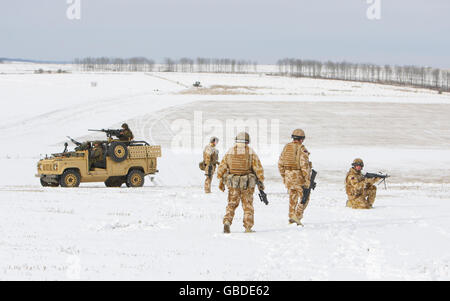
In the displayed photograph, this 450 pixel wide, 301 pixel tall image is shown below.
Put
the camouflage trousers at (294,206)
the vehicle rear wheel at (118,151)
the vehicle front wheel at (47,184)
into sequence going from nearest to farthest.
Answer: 1. the camouflage trousers at (294,206)
2. the vehicle front wheel at (47,184)
3. the vehicle rear wheel at (118,151)

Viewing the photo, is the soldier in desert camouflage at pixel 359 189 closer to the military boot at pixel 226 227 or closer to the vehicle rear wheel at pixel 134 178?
the military boot at pixel 226 227

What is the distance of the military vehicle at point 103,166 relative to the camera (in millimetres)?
21203

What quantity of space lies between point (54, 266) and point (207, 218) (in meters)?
5.64

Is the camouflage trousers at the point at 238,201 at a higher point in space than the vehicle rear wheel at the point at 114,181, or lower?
higher

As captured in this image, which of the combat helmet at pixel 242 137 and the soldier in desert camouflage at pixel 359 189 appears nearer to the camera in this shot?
the combat helmet at pixel 242 137

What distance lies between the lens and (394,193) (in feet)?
68.9

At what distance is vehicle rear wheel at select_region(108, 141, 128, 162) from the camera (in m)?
21.8

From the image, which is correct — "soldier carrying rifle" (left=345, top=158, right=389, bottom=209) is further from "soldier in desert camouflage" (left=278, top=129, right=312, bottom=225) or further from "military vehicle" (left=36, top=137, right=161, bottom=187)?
"military vehicle" (left=36, top=137, right=161, bottom=187)

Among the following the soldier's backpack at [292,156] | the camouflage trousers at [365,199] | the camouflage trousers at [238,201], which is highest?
the soldier's backpack at [292,156]

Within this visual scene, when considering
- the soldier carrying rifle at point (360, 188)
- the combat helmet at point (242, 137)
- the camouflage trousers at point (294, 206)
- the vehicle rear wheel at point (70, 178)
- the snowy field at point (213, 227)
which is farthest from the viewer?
the vehicle rear wheel at point (70, 178)

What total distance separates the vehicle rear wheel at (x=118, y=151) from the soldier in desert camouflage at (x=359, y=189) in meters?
9.15

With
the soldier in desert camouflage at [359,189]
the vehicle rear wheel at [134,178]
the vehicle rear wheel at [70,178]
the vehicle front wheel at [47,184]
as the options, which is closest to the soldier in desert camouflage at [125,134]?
the vehicle rear wheel at [134,178]

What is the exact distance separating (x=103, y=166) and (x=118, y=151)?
728 mm
